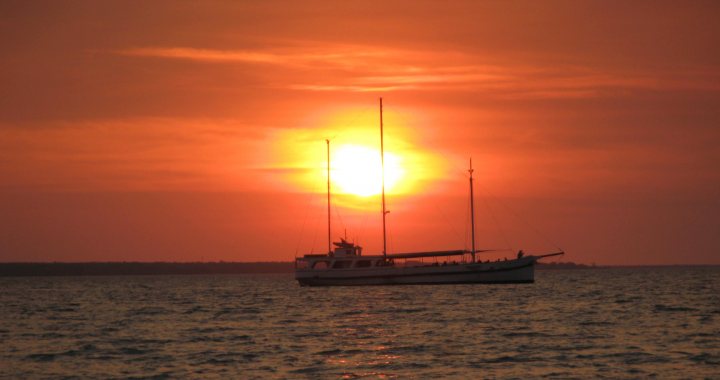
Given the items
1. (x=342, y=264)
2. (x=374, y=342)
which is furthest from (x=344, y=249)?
(x=374, y=342)

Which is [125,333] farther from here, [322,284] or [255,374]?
[322,284]

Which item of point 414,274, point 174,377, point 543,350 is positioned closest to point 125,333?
point 174,377

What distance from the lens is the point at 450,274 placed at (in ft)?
419

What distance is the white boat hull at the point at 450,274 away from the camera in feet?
416

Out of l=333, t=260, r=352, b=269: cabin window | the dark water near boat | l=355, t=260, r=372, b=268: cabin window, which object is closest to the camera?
the dark water near boat

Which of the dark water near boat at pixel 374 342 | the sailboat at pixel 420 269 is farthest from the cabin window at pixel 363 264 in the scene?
the dark water near boat at pixel 374 342

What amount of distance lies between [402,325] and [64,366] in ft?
81.5

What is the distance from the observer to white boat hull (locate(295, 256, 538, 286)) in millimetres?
126875

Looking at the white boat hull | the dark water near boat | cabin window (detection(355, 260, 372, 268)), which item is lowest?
the dark water near boat

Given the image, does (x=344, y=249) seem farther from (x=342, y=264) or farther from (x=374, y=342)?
(x=374, y=342)

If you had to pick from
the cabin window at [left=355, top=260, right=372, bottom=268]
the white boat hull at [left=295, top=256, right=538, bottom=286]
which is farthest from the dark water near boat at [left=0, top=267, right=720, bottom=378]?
the cabin window at [left=355, top=260, right=372, bottom=268]

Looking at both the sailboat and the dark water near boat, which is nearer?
the dark water near boat

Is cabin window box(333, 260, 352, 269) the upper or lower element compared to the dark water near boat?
upper

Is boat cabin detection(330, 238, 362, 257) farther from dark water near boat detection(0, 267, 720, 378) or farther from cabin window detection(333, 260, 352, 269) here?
dark water near boat detection(0, 267, 720, 378)
